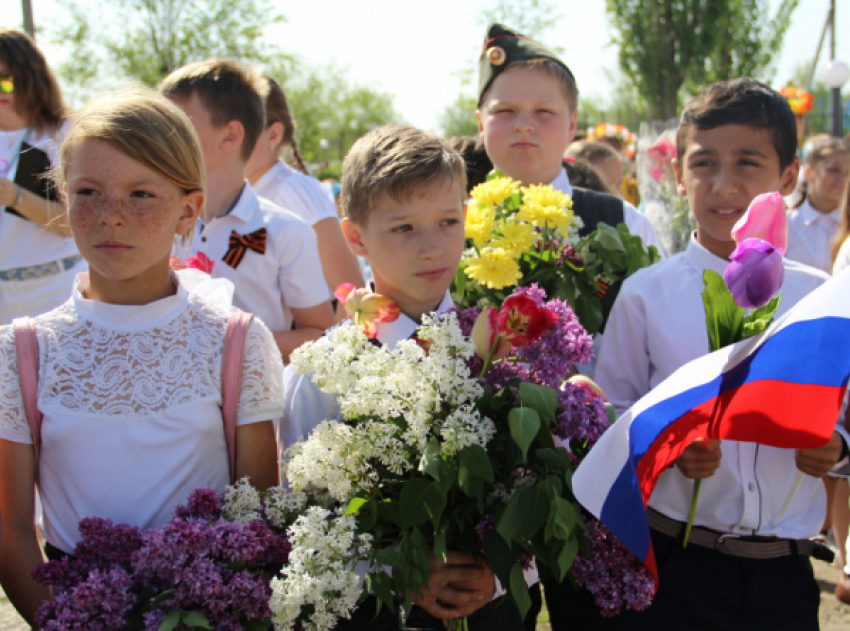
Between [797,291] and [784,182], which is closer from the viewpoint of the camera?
[797,291]

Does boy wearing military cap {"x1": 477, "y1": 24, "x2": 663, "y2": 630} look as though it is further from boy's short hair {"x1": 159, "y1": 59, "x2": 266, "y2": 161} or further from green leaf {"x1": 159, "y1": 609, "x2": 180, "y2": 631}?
green leaf {"x1": 159, "y1": 609, "x2": 180, "y2": 631}

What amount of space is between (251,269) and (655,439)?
1.76 metres

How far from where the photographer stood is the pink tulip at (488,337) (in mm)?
1338

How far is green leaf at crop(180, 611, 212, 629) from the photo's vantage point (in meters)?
1.22

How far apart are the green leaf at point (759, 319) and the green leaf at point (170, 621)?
1.23 meters

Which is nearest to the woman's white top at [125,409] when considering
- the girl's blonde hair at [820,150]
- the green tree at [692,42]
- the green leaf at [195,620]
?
the green leaf at [195,620]

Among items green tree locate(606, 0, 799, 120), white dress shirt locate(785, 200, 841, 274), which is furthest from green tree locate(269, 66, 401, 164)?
white dress shirt locate(785, 200, 841, 274)

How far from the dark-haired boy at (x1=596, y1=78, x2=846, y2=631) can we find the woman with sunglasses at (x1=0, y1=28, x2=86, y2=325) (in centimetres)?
234

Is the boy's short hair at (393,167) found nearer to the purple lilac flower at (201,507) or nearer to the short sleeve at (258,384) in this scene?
the short sleeve at (258,384)

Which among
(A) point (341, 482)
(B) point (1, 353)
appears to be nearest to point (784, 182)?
(A) point (341, 482)

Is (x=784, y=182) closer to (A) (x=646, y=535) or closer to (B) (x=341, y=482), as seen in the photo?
(A) (x=646, y=535)

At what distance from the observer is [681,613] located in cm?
186

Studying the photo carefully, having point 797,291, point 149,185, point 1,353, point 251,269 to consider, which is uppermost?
point 149,185

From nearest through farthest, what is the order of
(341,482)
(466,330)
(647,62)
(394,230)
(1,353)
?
1. (341,482)
2. (466,330)
3. (1,353)
4. (394,230)
5. (647,62)
